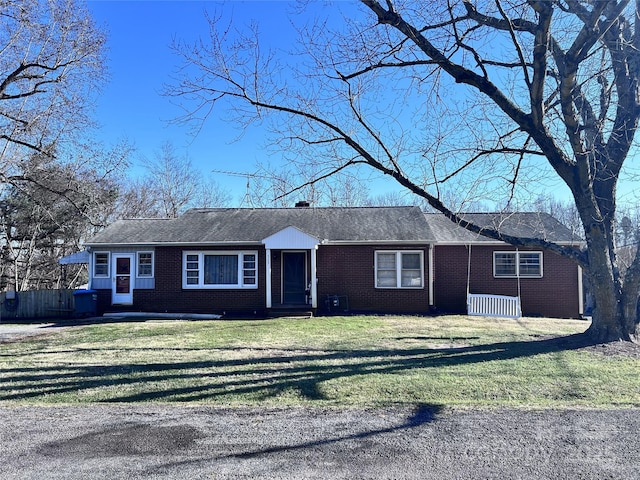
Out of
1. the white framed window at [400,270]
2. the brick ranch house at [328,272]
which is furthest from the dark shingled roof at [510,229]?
the white framed window at [400,270]

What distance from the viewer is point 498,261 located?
17047 millimetres

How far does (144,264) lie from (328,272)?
23.1 feet

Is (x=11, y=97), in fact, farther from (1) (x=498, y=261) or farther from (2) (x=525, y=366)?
(1) (x=498, y=261)

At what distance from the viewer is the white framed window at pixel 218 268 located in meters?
16.6

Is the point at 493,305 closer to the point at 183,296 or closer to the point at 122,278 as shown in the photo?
the point at 183,296

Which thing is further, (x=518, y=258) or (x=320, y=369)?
(x=518, y=258)

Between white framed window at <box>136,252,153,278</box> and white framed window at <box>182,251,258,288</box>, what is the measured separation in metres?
1.35

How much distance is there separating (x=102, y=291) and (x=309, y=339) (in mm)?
10337

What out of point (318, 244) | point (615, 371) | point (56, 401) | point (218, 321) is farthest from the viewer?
point (318, 244)

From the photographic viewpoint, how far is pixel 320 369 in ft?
23.9

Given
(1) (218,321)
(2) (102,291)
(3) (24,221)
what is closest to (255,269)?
(1) (218,321)

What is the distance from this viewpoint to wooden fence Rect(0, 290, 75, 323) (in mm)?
17234

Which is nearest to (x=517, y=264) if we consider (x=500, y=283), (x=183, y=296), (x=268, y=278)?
(x=500, y=283)

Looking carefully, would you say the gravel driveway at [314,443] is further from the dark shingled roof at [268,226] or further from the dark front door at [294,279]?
the dark front door at [294,279]
